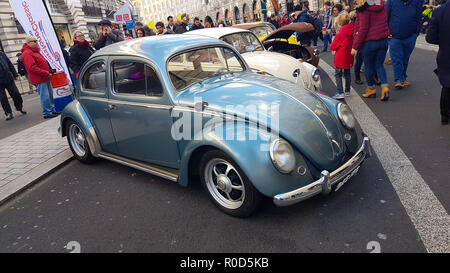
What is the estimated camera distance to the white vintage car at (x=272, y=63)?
618 centimetres

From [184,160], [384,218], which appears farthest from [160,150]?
[384,218]

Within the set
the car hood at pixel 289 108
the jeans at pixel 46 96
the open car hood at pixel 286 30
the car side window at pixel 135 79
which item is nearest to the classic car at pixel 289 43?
the open car hood at pixel 286 30

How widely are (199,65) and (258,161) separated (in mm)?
1607

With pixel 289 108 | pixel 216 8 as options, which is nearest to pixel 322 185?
pixel 289 108

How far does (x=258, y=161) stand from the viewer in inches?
106

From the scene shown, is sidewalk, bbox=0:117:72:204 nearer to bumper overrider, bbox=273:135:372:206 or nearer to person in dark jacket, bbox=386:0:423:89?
bumper overrider, bbox=273:135:372:206

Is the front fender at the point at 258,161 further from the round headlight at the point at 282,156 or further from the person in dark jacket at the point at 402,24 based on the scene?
the person in dark jacket at the point at 402,24

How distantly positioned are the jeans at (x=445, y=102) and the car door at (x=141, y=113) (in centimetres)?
387

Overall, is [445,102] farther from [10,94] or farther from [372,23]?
[10,94]

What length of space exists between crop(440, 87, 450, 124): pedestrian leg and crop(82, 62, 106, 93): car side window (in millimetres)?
4687

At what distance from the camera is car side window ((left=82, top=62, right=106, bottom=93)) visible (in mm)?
4195

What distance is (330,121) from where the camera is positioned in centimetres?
323

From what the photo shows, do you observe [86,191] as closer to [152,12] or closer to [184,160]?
[184,160]

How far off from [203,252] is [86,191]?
211 centimetres
